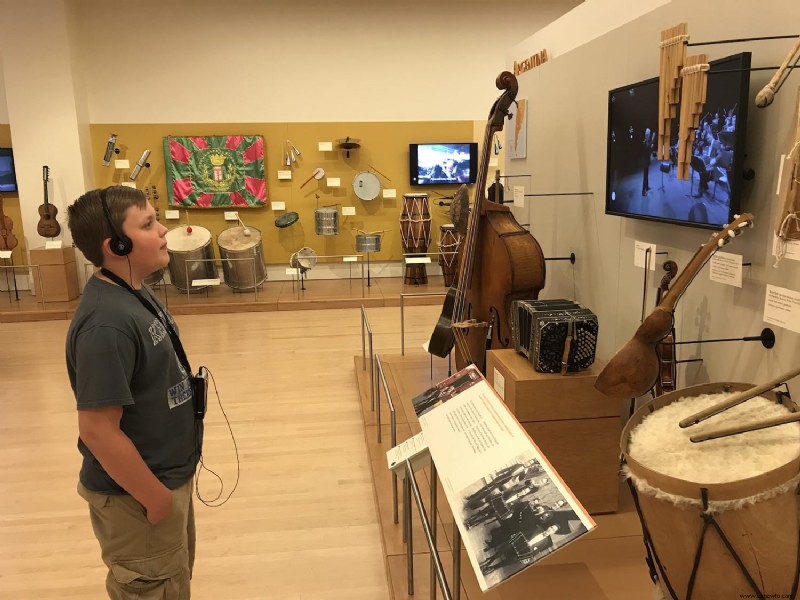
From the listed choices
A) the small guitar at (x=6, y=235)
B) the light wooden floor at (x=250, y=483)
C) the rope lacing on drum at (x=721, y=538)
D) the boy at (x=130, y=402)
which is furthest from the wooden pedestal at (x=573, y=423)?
the small guitar at (x=6, y=235)

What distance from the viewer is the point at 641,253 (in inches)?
124

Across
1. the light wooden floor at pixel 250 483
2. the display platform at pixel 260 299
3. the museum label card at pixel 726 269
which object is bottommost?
the light wooden floor at pixel 250 483

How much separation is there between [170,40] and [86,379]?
27.0 feet

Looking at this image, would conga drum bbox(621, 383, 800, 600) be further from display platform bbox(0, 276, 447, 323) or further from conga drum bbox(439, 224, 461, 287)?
conga drum bbox(439, 224, 461, 287)

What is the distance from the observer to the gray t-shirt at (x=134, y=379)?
1574mm

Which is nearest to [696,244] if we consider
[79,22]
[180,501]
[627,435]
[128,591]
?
[627,435]

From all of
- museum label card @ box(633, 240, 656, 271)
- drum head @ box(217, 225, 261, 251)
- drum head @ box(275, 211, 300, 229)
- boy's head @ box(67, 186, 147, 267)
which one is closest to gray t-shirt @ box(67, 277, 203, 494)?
boy's head @ box(67, 186, 147, 267)

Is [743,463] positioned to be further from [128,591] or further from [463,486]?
[128,591]

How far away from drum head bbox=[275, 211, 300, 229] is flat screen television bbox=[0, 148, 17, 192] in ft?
11.6

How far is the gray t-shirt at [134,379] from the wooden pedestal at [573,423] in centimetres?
141

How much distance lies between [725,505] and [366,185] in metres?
7.87

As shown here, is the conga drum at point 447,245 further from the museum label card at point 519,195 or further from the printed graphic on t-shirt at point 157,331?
the printed graphic on t-shirt at point 157,331

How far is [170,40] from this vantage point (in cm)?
854

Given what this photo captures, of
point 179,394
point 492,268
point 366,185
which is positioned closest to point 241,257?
point 366,185
